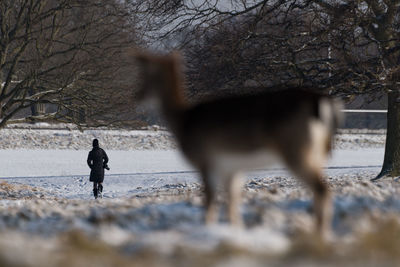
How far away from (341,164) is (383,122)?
71.7 feet

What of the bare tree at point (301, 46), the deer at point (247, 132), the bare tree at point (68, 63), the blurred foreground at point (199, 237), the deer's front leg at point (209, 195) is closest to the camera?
the blurred foreground at point (199, 237)

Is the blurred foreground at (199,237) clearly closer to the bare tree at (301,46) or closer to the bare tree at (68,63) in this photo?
the bare tree at (301,46)

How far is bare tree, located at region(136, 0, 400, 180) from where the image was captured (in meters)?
13.8

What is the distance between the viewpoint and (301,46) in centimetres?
1436

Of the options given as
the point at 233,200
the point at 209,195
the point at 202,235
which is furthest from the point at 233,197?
the point at 202,235

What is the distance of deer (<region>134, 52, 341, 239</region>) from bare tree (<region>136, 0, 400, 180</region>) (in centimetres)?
904

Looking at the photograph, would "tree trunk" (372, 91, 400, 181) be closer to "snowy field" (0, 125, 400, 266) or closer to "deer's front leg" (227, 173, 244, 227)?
"snowy field" (0, 125, 400, 266)

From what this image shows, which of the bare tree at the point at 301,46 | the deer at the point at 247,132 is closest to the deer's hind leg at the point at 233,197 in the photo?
the deer at the point at 247,132

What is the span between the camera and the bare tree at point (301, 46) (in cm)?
1384

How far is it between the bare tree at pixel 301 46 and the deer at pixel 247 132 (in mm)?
9044

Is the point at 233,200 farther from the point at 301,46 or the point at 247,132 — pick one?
the point at 301,46

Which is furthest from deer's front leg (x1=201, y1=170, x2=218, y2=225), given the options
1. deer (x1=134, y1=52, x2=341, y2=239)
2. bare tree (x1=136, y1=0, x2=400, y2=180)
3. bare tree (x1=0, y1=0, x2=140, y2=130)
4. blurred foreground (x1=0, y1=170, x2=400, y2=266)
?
bare tree (x1=0, y1=0, x2=140, y2=130)

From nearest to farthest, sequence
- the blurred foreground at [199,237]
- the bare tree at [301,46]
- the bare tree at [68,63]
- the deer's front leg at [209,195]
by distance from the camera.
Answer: the blurred foreground at [199,237], the deer's front leg at [209,195], the bare tree at [301,46], the bare tree at [68,63]

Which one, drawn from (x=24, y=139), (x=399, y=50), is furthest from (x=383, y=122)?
(x=399, y=50)
